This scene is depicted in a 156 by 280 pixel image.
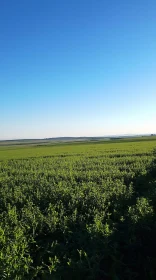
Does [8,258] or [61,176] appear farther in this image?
[61,176]

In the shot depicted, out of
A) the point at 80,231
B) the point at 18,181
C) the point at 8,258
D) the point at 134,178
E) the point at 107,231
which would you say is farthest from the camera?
the point at 18,181

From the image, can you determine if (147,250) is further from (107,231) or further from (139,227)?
(107,231)

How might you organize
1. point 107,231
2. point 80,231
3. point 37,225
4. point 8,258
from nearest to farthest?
point 8,258 → point 107,231 → point 80,231 → point 37,225

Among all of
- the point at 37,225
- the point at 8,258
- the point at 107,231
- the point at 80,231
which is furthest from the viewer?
the point at 37,225

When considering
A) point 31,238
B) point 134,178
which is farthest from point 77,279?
point 134,178

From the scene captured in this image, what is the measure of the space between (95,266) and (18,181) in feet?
32.0

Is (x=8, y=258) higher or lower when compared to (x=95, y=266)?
higher

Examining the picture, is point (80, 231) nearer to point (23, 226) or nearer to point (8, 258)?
point (23, 226)

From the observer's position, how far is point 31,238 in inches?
256

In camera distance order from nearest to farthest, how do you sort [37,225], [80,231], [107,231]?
[107,231] → [80,231] → [37,225]

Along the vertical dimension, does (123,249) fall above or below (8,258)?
below

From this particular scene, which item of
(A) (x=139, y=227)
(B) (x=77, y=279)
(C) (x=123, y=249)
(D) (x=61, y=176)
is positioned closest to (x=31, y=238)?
(B) (x=77, y=279)

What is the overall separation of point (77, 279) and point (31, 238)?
6.87 ft

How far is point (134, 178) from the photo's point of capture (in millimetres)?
12953
